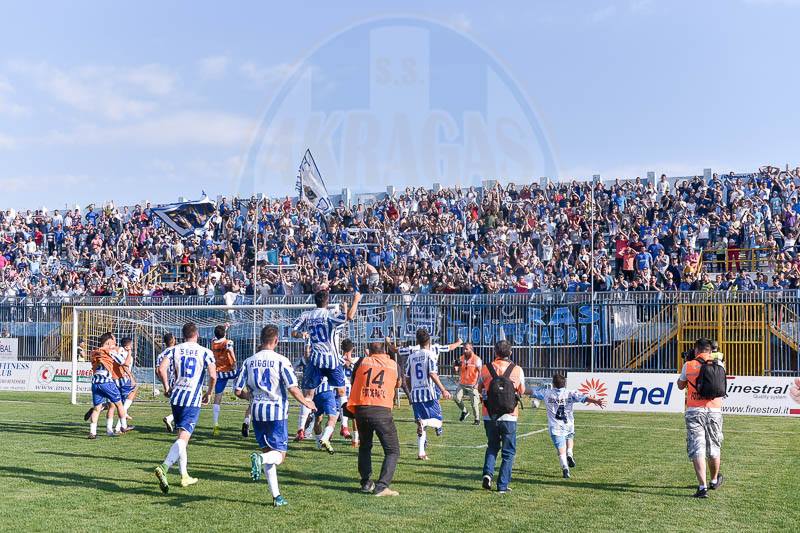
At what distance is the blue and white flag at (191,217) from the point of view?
39.3 metres

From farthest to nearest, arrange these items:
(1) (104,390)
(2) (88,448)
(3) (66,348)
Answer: (3) (66,348)
(1) (104,390)
(2) (88,448)

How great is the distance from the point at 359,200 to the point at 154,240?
33.4 ft

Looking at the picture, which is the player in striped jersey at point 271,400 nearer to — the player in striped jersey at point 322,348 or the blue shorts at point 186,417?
the blue shorts at point 186,417

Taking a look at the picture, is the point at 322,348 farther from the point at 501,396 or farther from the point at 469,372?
the point at 469,372

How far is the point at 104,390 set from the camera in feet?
61.7

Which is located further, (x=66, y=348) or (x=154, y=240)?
(x=154, y=240)

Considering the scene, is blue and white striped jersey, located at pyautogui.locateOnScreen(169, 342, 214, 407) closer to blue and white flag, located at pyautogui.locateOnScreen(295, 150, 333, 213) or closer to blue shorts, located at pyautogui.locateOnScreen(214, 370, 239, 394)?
blue shorts, located at pyautogui.locateOnScreen(214, 370, 239, 394)

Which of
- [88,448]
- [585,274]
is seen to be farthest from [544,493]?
[585,274]

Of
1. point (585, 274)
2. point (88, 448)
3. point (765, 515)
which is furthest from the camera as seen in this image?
point (585, 274)

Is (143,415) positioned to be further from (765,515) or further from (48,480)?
(765,515)

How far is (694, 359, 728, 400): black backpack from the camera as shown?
1215 centimetres

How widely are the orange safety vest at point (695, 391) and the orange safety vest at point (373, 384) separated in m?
4.18

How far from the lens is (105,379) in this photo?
748 inches

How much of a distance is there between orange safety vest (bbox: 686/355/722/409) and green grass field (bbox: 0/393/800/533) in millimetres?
1220
